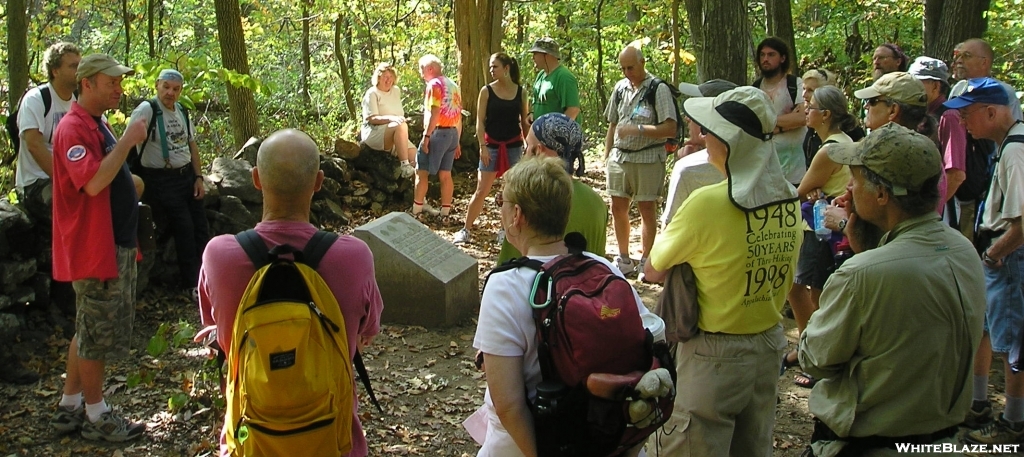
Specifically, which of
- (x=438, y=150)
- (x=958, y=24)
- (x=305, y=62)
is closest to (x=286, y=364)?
(x=438, y=150)

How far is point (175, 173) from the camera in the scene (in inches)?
258

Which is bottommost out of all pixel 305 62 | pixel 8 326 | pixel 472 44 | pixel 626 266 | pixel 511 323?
pixel 626 266

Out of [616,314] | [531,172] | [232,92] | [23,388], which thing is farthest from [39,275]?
[616,314]

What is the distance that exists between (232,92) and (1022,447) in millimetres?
7968

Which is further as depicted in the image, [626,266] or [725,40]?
[725,40]

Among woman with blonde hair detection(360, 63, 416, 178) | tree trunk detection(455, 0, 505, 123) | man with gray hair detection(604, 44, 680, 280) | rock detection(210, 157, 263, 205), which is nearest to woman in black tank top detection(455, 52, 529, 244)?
man with gray hair detection(604, 44, 680, 280)

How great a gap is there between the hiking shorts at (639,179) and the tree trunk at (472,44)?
17.2 feet

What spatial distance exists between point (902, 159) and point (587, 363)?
1.15 m

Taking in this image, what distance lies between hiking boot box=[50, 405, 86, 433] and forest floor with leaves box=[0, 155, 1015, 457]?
0.18ft

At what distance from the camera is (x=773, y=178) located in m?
3.12

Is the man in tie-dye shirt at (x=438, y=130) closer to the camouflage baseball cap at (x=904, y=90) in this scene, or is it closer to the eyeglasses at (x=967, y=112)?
the camouflage baseball cap at (x=904, y=90)

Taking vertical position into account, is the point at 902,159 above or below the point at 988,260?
above

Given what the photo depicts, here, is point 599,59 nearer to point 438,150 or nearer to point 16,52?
point 438,150

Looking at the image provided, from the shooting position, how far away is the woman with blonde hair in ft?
32.5
